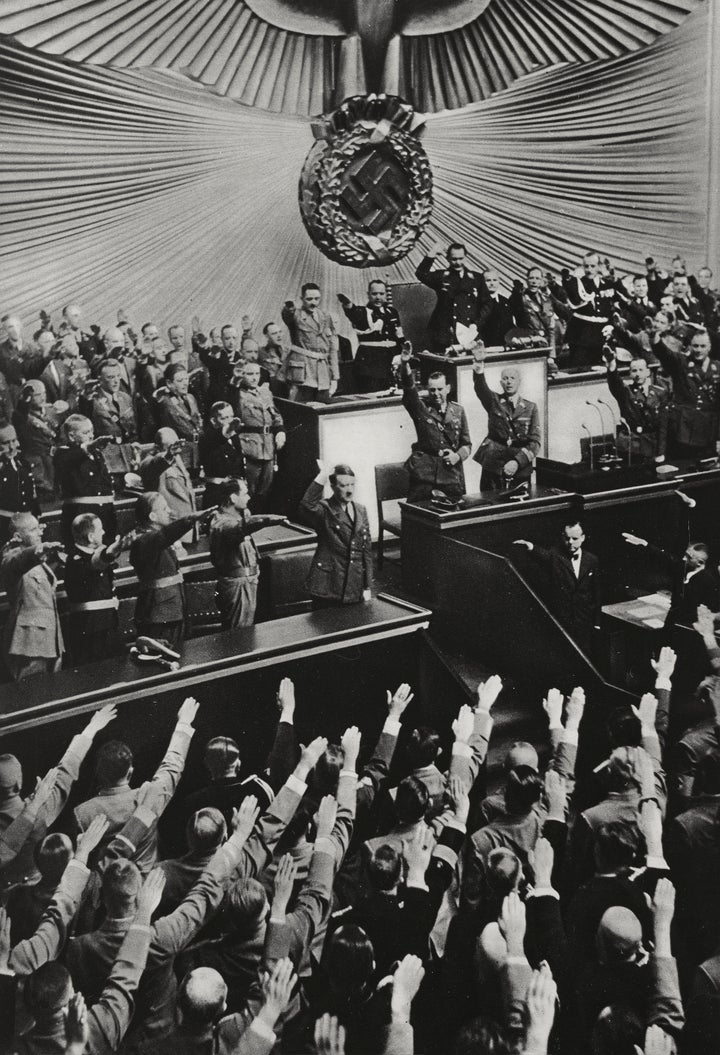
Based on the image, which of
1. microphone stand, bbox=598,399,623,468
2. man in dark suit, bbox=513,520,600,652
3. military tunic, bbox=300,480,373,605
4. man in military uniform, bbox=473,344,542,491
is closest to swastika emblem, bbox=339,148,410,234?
man in military uniform, bbox=473,344,542,491

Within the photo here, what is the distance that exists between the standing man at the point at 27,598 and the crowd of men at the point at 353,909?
0.83m

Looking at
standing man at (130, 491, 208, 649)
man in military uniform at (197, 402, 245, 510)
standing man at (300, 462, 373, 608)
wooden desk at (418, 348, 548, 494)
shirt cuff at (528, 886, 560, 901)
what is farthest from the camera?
wooden desk at (418, 348, 548, 494)

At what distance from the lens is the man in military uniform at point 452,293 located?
880cm

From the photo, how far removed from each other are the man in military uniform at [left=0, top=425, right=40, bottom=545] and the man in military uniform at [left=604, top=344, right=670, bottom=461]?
13.8 feet

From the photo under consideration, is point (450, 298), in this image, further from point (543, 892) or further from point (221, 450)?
point (543, 892)

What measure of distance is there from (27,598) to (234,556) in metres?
1.21

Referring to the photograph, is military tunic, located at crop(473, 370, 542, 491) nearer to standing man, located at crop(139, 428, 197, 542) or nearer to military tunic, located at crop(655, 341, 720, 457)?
military tunic, located at crop(655, 341, 720, 457)

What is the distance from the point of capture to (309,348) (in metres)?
8.58

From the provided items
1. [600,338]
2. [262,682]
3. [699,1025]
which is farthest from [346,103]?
[699,1025]

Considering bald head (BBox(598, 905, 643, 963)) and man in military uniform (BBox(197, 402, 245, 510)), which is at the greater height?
man in military uniform (BBox(197, 402, 245, 510))

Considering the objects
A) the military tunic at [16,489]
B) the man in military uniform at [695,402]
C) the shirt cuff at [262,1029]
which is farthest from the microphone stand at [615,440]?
the shirt cuff at [262,1029]

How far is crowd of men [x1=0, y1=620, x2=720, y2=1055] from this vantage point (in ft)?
12.6

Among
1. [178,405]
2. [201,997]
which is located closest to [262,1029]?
[201,997]

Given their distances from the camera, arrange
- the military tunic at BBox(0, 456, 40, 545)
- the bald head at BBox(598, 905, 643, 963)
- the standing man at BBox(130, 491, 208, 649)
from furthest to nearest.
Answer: the military tunic at BBox(0, 456, 40, 545), the standing man at BBox(130, 491, 208, 649), the bald head at BBox(598, 905, 643, 963)
